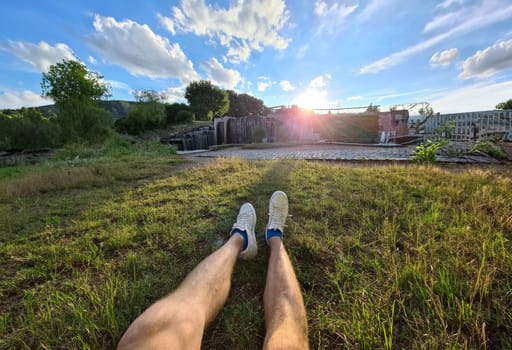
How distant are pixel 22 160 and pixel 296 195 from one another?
13402mm

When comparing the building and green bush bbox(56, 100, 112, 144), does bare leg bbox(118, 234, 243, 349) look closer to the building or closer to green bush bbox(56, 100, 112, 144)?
the building

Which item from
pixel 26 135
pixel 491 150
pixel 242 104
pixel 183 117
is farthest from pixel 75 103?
pixel 242 104

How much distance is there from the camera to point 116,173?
13.5ft

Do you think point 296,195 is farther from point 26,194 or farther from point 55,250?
point 26,194

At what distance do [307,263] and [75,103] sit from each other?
15.1 m

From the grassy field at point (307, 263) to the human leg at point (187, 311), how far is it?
8 cm

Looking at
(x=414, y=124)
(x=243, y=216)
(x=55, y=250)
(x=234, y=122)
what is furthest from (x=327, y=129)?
(x=55, y=250)

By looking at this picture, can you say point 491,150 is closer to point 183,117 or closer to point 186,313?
point 186,313

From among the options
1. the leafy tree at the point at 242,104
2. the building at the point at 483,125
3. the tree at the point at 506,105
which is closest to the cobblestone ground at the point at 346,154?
the building at the point at 483,125

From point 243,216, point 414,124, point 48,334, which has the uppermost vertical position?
point 414,124

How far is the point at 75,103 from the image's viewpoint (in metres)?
11.1

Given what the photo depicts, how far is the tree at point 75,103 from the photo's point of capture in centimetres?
1087

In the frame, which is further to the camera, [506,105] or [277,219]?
[506,105]

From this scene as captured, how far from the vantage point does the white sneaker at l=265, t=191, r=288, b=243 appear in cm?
162
